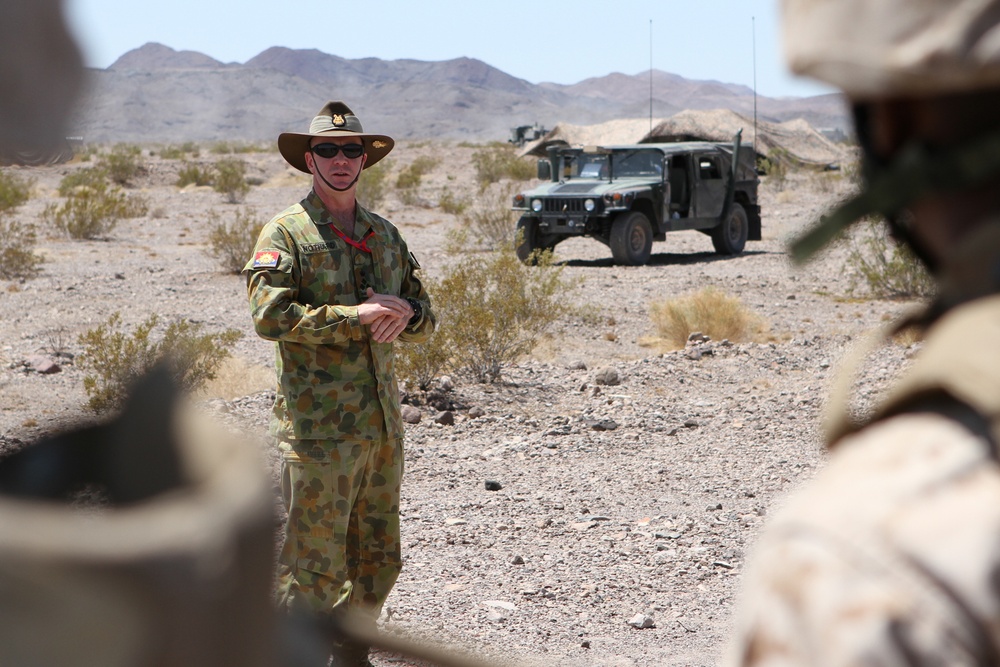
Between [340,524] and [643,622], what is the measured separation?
58.9 inches

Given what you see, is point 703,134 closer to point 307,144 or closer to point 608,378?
point 608,378

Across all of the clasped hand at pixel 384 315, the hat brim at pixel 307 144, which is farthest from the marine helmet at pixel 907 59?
the hat brim at pixel 307 144

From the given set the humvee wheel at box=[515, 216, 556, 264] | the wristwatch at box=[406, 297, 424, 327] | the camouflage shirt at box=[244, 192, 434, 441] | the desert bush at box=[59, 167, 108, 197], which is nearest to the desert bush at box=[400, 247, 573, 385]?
the wristwatch at box=[406, 297, 424, 327]

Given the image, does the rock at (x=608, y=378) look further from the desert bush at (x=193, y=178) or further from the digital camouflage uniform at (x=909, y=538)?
the desert bush at (x=193, y=178)

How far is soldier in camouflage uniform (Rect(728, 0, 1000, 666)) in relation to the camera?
68 centimetres

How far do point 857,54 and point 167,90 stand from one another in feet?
380

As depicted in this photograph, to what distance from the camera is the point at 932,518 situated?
691 millimetres

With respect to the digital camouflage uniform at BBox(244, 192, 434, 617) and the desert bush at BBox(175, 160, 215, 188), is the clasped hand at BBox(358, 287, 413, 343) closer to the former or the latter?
the digital camouflage uniform at BBox(244, 192, 434, 617)

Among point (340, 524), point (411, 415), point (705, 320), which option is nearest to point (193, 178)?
point (705, 320)

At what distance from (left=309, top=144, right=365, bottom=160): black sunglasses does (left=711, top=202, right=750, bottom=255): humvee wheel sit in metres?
14.5

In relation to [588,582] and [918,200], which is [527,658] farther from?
[918,200]

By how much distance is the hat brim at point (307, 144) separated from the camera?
3.95 metres

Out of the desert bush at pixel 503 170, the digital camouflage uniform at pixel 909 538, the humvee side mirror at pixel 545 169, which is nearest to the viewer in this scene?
the digital camouflage uniform at pixel 909 538

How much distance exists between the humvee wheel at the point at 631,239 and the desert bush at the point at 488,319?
18.3 ft
